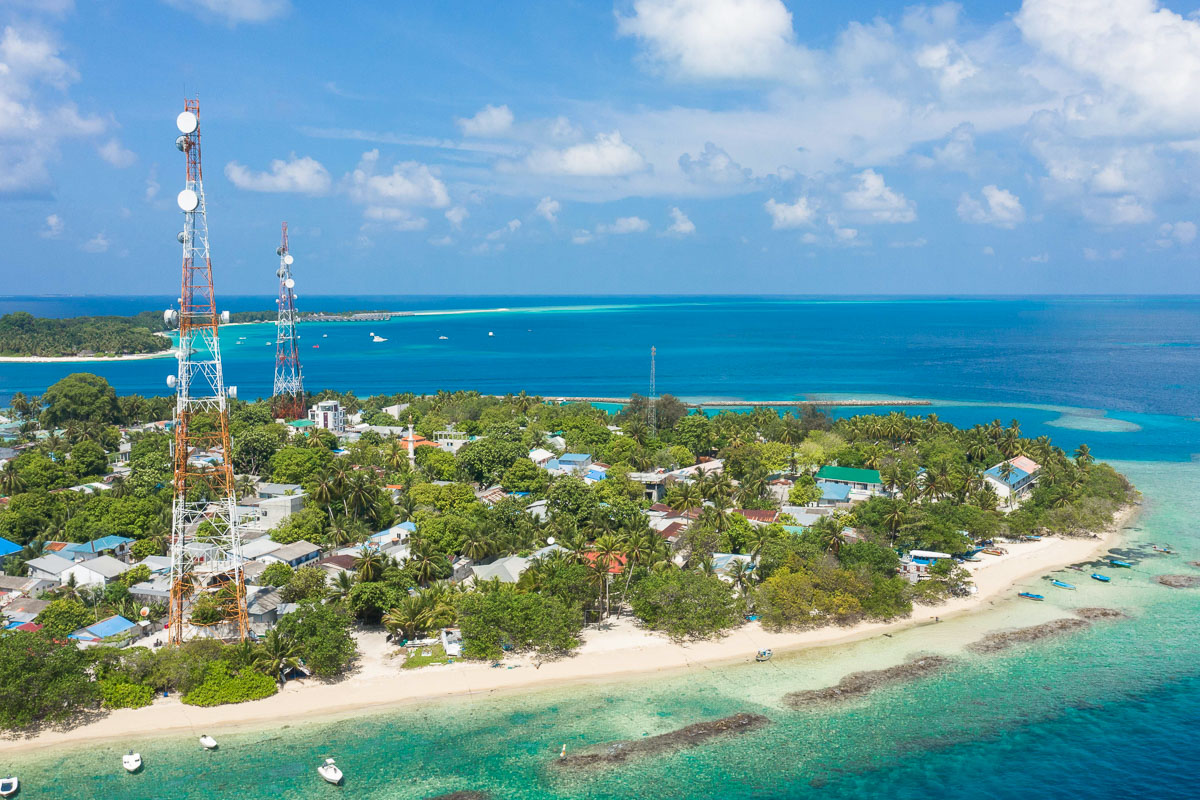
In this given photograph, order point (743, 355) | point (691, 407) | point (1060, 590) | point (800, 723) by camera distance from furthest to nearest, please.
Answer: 1. point (743, 355)
2. point (691, 407)
3. point (1060, 590)
4. point (800, 723)

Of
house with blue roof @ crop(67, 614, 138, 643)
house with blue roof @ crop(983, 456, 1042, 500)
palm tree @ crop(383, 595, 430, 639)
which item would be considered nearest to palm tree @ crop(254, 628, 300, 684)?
palm tree @ crop(383, 595, 430, 639)

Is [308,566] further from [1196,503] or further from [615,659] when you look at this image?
[1196,503]

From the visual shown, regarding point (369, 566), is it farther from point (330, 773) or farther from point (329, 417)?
point (329, 417)

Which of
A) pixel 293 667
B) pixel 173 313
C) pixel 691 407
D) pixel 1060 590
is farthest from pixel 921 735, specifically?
pixel 691 407

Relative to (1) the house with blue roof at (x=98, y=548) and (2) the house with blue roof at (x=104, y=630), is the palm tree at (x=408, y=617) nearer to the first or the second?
(2) the house with blue roof at (x=104, y=630)

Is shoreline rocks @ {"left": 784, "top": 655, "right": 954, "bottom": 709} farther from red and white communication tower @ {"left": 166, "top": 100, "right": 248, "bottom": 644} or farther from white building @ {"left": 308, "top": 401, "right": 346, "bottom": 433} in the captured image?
white building @ {"left": 308, "top": 401, "right": 346, "bottom": 433}

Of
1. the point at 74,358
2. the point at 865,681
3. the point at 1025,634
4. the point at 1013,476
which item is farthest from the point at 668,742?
the point at 74,358

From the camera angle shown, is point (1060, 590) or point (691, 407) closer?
point (1060, 590)
